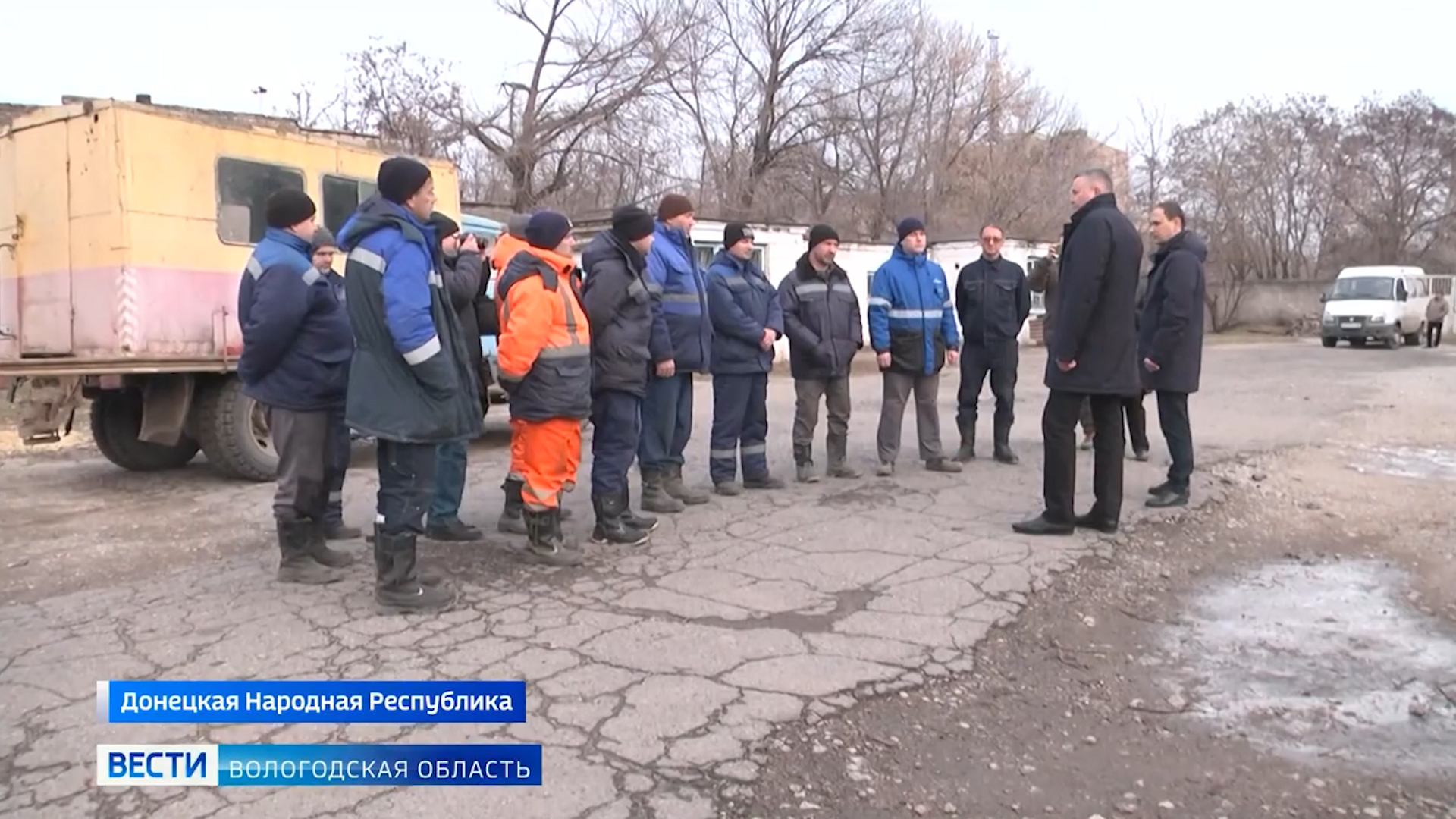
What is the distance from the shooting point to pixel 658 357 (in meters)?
6.02

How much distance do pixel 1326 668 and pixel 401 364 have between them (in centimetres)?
386

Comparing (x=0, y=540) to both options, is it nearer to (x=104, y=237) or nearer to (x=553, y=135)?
(x=104, y=237)

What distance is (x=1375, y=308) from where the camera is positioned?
25391 millimetres

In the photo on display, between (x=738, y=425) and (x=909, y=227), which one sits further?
(x=909, y=227)

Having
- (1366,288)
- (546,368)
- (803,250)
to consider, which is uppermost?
(803,250)

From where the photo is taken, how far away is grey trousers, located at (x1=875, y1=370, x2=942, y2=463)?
7.54m

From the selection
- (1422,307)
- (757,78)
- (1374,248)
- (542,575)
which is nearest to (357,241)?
(542,575)

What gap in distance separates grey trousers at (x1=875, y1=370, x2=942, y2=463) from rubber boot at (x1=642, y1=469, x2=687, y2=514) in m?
1.79

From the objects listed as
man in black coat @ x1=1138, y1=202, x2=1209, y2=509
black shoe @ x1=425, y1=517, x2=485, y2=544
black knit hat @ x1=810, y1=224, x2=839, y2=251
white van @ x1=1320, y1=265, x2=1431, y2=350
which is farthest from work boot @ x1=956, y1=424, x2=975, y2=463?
white van @ x1=1320, y1=265, x2=1431, y2=350

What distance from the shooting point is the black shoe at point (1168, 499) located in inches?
256

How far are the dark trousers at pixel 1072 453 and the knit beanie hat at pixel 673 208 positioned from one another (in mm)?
2462

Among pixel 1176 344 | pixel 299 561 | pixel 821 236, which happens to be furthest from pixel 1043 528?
pixel 299 561

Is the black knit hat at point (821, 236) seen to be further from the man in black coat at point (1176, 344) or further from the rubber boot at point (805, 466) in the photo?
the man in black coat at point (1176, 344)

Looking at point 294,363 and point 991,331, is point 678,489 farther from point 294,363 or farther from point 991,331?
point 991,331
